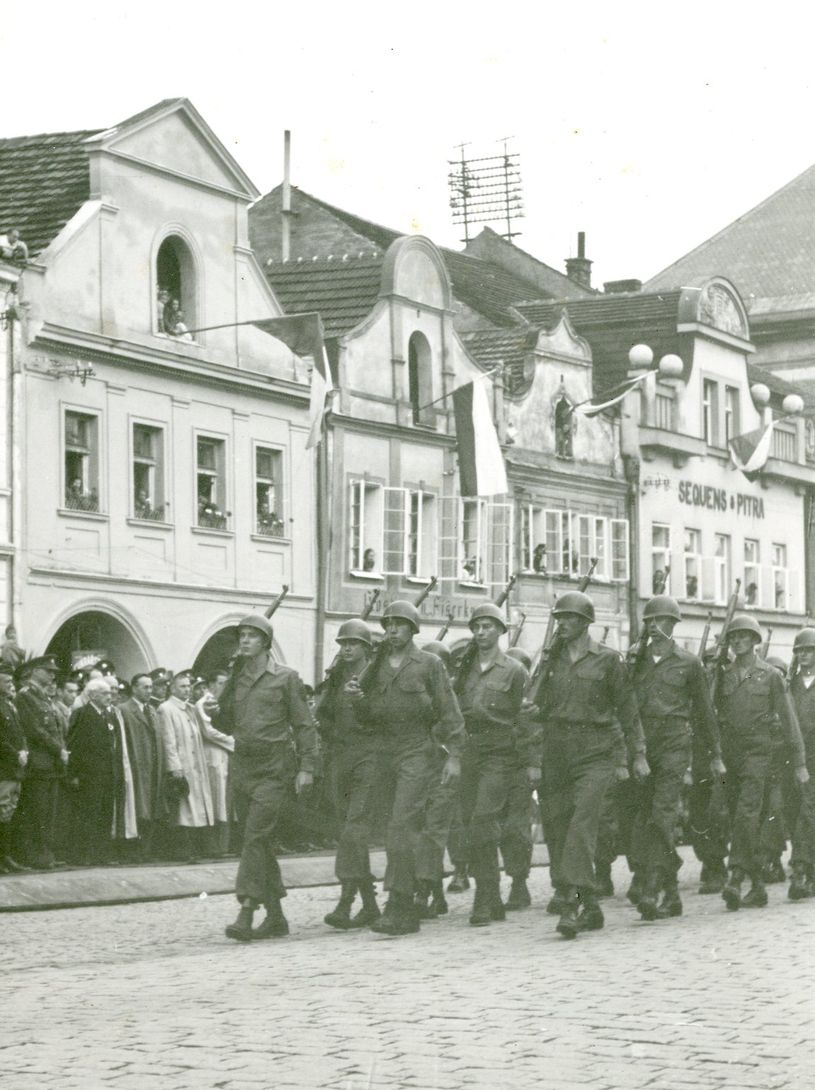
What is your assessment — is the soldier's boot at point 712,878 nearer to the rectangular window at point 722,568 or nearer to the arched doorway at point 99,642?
the arched doorway at point 99,642

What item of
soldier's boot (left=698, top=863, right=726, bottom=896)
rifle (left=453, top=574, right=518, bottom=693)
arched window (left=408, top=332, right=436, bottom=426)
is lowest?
soldier's boot (left=698, top=863, right=726, bottom=896)

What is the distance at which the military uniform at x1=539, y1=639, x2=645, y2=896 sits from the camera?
15008 millimetres

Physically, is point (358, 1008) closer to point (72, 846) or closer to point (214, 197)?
point (72, 846)

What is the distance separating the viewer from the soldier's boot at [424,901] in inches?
621

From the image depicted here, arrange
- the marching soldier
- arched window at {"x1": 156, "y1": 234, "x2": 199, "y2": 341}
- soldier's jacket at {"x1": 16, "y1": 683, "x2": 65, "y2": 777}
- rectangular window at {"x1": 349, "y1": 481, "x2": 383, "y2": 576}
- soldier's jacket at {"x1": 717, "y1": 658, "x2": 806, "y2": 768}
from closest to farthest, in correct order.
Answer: soldier's jacket at {"x1": 717, "y1": 658, "x2": 806, "y2": 768}, the marching soldier, soldier's jacket at {"x1": 16, "y1": 683, "x2": 65, "y2": 777}, arched window at {"x1": 156, "y1": 234, "x2": 199, "y2": 341}, rectangular window at {"x1": 349, "y1": 481, "x2": 383, "y2": 576}

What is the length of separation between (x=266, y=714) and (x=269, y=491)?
79.2 ft

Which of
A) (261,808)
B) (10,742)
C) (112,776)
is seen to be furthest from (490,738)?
(112,776)

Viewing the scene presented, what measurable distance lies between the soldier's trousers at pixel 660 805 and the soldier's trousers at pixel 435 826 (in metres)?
1.26

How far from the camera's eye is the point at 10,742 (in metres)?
19.1

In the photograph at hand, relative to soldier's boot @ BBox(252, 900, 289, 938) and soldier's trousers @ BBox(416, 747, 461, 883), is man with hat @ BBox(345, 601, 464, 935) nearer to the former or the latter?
soldier's trousers @ BBox(416, 747, 461, 883)

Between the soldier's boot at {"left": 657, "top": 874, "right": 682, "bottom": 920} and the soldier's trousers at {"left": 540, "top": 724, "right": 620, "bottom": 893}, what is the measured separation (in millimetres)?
949

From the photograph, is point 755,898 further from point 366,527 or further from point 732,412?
point 732,412

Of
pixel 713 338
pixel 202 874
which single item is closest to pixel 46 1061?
pixel 202 874

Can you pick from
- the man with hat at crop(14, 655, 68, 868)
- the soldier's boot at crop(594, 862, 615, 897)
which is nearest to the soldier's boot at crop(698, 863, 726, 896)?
the soldier's boot at crop(594, 862, 615, 897)
